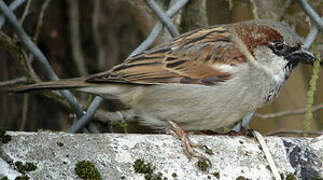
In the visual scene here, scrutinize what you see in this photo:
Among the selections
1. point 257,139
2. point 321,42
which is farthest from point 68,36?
point 257,139

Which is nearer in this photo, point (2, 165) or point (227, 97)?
point (2, 165)

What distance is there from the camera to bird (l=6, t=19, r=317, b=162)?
1809mm

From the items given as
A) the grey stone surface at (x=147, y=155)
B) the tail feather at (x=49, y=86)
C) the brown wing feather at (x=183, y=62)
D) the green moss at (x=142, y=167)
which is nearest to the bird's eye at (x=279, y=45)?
the brown wing feather at (x=183, y=62)

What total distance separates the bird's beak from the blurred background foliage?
414 mm

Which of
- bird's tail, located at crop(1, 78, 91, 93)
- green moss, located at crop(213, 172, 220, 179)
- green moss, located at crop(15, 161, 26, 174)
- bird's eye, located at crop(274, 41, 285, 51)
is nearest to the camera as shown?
green moss, located at crop(15, 161, 26, 174)

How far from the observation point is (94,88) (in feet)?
6.01

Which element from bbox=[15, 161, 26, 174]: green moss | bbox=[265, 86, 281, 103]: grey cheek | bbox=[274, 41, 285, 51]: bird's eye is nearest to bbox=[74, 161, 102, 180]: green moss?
bbox=[15, 161, 26, 174]: green moss

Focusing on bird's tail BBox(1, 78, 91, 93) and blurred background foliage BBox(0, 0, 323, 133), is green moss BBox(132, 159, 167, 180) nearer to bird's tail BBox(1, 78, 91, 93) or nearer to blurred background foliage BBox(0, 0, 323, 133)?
bird's tail BBox(1, 78, 91, 93)

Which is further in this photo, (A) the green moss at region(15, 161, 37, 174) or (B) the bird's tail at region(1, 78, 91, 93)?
(B) the bird's tail at region(1, 78, 91, 93)

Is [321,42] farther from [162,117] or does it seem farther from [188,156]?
[188,156]

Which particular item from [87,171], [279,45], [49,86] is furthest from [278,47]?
[87,171]

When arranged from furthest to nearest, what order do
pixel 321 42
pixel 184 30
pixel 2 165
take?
1. pixel 184 30
2. pixel 321 42
3. pixel 2 165

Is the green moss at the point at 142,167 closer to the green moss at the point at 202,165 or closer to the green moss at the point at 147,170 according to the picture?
the green moss at the point at 147,170

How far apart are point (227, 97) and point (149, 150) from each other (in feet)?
2.18
